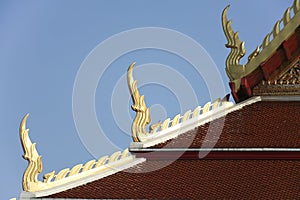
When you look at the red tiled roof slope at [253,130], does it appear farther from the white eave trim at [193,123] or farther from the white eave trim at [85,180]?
the white eave trim at [85,180]

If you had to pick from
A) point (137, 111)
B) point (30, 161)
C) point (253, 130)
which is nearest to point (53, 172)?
point (30, 161)

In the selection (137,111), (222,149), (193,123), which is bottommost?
(222,149)

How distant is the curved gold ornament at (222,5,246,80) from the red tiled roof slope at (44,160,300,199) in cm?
209

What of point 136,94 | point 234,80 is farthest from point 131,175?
point 234,80

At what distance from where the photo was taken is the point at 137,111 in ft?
44.6

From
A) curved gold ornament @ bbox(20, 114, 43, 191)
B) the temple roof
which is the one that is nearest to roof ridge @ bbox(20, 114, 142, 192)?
curved gold ornament @ bbox(20, 114, 43, 191)

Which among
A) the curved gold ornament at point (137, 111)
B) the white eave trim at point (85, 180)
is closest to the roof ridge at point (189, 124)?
the curved gold ornament at point (137, 111)

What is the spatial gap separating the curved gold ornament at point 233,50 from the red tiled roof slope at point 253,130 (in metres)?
0.60

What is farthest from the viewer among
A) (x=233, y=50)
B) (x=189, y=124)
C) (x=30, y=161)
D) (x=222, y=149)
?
(x=233, y=50)

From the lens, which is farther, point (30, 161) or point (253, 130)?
point (253, 130)

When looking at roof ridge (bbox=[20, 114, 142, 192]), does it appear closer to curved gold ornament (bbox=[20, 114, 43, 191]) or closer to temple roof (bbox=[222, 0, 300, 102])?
curved gold ornament (bbox=[20, 114, 43, 191])

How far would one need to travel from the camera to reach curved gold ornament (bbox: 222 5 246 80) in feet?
48.9

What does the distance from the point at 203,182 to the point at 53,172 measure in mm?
2004

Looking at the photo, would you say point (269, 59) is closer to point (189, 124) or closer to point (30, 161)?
point (189, 124)
